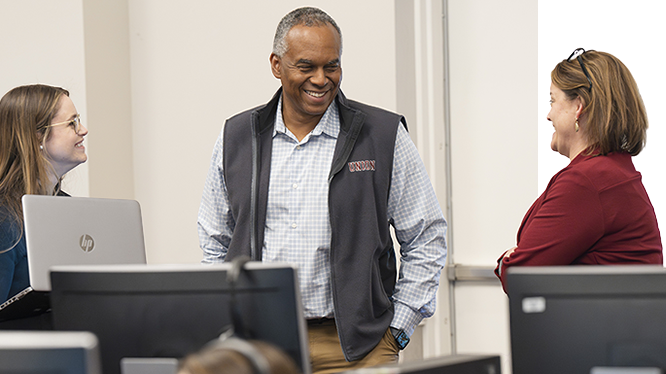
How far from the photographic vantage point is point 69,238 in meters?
1.74

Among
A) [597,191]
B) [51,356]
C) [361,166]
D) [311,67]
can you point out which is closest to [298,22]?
[311,67]

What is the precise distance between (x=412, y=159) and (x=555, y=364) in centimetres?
98

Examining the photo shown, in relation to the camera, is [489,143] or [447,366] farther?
[489,143]

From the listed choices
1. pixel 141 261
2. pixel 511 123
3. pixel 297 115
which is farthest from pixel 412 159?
pixel 511 123

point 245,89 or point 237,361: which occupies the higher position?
point 245,89

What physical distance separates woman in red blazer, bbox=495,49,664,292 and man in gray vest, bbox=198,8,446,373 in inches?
13.0

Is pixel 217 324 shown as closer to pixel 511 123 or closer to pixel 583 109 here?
pixel 583 109

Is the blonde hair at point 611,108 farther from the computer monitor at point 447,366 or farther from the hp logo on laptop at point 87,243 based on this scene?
the hp logo on laptop at point 87,243

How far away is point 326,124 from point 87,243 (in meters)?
0.76

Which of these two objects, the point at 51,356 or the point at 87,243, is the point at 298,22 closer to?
the point at 87,243

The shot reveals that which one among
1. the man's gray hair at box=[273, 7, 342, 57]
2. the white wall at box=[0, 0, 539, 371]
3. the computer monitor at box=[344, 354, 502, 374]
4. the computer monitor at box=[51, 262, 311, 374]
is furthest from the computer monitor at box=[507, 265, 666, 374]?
the white wall at box=[0, 0, 539, 371]

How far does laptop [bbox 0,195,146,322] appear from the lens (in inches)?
65.5

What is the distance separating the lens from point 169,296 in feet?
3.82

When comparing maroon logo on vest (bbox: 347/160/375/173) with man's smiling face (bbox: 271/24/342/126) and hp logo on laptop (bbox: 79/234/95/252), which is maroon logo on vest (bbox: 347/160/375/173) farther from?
hp logo on laptop (bbox: 79/234/95/252)
